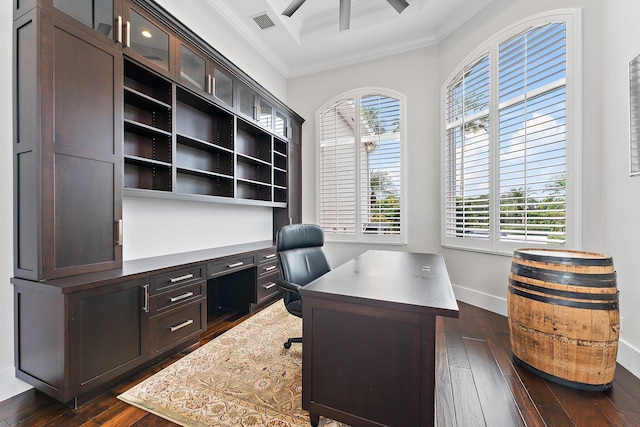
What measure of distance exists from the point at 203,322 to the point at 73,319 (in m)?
1.00

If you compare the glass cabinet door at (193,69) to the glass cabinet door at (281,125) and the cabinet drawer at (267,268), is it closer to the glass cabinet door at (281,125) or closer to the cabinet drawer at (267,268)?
→ the glass cabinet door at (281,125)

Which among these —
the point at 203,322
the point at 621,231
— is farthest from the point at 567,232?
the point at 203,322

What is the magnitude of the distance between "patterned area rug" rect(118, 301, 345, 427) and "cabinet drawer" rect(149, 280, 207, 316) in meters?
0.43

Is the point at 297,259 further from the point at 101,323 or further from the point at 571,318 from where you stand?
the point at 571,318

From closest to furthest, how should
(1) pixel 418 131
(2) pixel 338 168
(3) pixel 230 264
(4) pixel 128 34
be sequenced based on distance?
(4) pixel 128 34, (3) pixel 230 264, (1) pixel 418 131, (2) pixel 338 168

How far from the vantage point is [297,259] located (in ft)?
7.49

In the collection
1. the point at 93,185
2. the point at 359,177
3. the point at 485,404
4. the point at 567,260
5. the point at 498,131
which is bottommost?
the point at 485,404

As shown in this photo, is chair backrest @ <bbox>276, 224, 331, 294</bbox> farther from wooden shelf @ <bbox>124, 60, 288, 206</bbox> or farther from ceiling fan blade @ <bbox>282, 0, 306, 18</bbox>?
ceiling fan blade @ <bbox>282, 0, 306, 18</bbox>

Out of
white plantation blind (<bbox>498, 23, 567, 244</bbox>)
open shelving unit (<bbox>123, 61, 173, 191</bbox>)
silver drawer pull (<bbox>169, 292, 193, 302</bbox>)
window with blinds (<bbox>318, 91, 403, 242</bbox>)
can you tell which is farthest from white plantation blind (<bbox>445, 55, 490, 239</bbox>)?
open shelving unit (<bbox>123, 61, 173, 191</bbox>)

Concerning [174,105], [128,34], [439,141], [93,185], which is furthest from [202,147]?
[439,141]

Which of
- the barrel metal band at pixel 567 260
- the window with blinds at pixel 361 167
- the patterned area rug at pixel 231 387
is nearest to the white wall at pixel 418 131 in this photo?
the window with blinds at pixel 361 167

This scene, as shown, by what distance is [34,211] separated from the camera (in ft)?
5.18

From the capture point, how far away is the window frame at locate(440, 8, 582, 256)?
7.97 feet

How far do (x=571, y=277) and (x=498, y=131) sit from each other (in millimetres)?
1927
